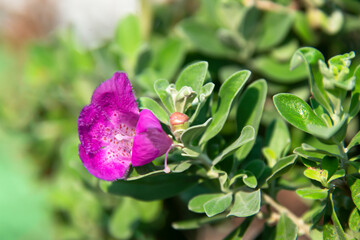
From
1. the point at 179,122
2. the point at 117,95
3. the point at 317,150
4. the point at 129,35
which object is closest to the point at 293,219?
the point at 317,150

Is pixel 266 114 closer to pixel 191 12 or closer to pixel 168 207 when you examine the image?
pixel 168 207

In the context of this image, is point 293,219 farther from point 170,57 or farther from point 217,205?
point 170,57

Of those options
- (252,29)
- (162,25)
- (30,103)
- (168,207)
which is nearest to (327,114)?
(252,29)

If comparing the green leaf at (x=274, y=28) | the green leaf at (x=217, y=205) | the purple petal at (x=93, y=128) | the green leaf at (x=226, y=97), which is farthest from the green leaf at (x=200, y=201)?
the green leaf at (x=274, y=28)

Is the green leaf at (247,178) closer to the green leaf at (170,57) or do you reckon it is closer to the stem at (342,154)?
the stem at (342,154)

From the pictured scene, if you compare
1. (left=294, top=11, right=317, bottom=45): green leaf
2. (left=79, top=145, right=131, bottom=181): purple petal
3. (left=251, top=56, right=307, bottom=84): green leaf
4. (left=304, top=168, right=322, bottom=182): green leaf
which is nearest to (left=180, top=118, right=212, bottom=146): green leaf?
(left=79, top=145, right=131, bottom=181): purple petal

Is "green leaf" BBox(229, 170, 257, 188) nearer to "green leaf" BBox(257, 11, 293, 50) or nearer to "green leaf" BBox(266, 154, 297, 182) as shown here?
"green leaf" BBox(266, 154, 297, 182)
